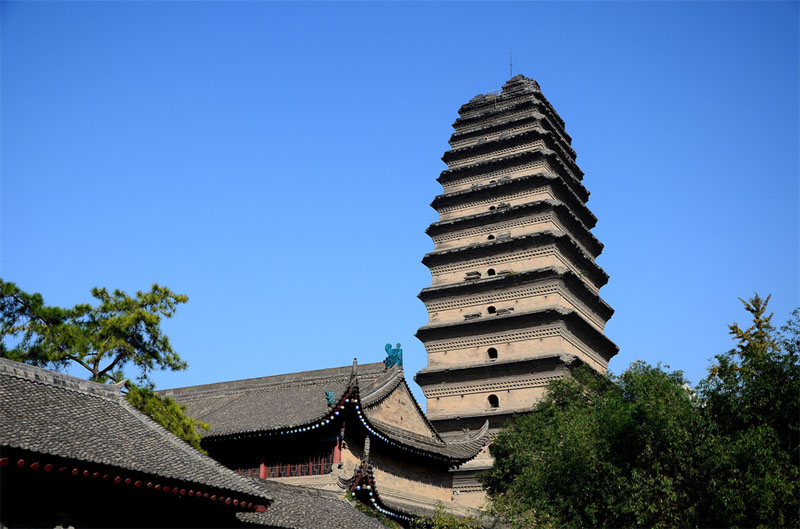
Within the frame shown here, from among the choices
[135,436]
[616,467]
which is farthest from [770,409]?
[135,436]

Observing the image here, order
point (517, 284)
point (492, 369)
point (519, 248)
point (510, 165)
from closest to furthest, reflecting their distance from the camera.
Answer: point (492, 369) < point (517, 284) < point (519, 248) < point (510, 165)

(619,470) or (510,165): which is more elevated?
(510,165)

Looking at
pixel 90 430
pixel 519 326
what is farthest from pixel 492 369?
pixel 90 430

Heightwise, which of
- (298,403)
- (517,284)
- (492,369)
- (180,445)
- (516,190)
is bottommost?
(180,445)

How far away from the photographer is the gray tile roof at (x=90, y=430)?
11750mm

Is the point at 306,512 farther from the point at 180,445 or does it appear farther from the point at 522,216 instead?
the point at 522,216

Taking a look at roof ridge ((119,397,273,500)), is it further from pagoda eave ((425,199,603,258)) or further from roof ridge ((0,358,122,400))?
pagoda eave ((425,199,603,258))

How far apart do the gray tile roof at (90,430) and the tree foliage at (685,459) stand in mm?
7730

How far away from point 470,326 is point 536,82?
57.9 feet

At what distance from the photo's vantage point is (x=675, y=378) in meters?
25.5

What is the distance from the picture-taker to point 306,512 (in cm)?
1689

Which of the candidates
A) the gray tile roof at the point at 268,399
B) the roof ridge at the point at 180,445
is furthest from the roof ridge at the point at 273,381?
the roof ridge at the point at 180,445

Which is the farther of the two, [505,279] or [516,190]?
[516,190]

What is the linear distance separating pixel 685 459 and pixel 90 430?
1160cm
